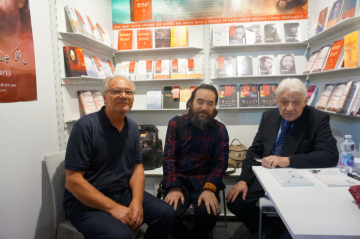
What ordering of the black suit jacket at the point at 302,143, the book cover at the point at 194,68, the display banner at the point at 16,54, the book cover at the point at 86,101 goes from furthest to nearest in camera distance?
the book cover at the point at 194,68 < the book cover at the point at 86,101 < the black suit jacket at the point at 302,143 < the display banner at the point at 16,54

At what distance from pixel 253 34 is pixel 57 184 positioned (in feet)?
9.47

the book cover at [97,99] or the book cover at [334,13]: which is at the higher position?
the book cover at [334,13]

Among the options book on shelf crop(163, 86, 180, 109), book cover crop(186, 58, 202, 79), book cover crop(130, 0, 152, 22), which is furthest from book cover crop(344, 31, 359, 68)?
book cover crop(130, 0, 152, 22)

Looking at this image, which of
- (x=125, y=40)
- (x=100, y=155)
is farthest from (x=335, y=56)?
(x=125, y=40)

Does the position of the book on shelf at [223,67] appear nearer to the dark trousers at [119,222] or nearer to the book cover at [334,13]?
the book cover at [334,13]

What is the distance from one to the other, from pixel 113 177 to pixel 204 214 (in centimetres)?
79

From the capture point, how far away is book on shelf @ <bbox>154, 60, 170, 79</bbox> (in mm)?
3115

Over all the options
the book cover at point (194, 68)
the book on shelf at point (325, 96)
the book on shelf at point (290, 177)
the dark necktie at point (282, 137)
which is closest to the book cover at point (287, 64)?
the book on shelf at point (325, 96)

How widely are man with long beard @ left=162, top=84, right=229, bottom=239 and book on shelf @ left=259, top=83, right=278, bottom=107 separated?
1212 millimetres

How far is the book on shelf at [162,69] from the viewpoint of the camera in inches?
123

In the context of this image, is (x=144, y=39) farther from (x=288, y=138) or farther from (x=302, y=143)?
(x=302, y=143)

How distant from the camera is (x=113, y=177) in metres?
1.67

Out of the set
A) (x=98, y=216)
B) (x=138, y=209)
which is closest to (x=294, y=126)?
(x=138, y=209)

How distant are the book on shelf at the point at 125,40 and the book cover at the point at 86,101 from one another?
1.05 meters
